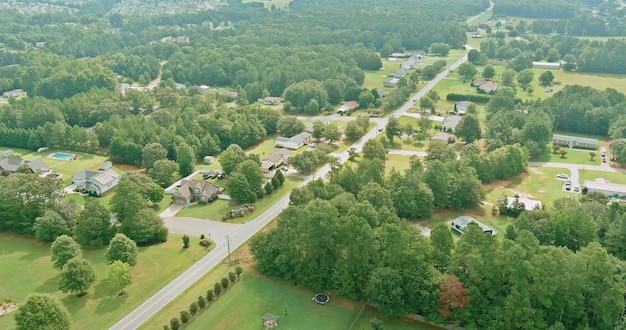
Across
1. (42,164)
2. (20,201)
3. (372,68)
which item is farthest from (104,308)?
(372,68)

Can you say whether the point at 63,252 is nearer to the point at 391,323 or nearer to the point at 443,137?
the point at 391,323

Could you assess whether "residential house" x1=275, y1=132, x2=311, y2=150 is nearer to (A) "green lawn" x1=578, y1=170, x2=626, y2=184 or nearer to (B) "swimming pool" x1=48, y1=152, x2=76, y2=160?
(B) "swimming pool" x1=48, y1=152, x2=76, y2=160

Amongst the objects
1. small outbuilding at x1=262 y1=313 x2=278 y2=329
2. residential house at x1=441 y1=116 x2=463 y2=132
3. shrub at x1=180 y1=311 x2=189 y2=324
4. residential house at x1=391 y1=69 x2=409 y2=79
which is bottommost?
residential house at x1=391 y1=69 x2=409 y2=79

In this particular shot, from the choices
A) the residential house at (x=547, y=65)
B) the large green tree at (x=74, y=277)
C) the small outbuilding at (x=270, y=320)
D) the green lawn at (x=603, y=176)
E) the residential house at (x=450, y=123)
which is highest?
the large green tree at (x=74, y=277)

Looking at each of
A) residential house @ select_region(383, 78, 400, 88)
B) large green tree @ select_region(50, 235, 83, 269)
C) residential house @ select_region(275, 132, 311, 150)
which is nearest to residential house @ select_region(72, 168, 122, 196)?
large green tree @ select_region(50, 235, 83, 269)

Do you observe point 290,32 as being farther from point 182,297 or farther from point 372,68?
point 182,297

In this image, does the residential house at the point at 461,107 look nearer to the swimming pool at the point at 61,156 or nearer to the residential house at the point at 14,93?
the swimming pool at the point at 61,156

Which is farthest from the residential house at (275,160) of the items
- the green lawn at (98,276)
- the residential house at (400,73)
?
the residential house at (400,73)
